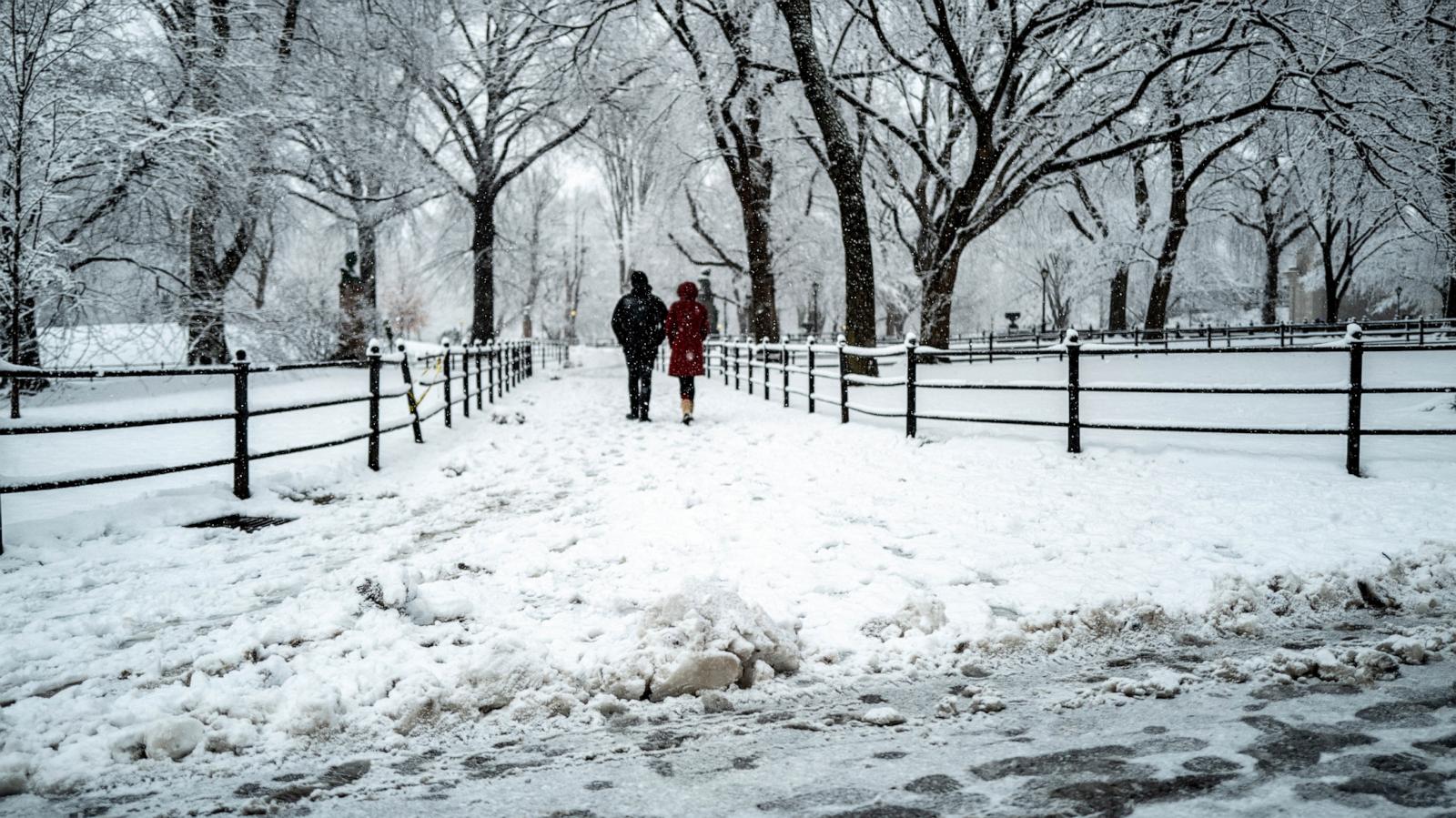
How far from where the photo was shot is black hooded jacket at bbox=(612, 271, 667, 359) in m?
11.8

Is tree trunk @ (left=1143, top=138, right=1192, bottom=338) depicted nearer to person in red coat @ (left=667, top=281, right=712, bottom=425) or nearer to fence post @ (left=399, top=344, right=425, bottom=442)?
person in red coat @ (left=667, top=281, right=712, bottom=425)

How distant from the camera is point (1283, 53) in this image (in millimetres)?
11766

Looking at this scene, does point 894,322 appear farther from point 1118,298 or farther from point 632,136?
point 632,136

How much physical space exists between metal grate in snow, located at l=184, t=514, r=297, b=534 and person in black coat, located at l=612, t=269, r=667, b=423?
6162 millimetres

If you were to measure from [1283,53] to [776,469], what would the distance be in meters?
10.1

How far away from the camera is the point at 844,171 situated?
14141 mm

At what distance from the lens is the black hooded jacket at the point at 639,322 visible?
466 inches

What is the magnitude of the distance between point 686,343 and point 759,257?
385 inches

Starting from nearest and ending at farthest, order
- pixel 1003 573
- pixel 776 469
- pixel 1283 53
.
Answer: pixel 1003 573, pixel 776 469, pixel 1283 53

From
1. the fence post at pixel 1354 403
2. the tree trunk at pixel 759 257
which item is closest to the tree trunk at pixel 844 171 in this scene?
the tree trunk at pixel 759 257

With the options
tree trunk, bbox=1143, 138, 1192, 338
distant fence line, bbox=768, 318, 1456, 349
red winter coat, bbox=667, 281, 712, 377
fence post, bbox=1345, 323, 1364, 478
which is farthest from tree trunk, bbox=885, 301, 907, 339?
fence post, bbox=1345, 323, 1364, 478

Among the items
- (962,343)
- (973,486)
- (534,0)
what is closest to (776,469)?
(973,486)

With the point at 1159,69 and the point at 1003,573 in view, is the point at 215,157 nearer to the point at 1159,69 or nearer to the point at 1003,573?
the point at 1003,573

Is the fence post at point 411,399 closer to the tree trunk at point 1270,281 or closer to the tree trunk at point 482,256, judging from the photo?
the tree trunk at point 482,256
